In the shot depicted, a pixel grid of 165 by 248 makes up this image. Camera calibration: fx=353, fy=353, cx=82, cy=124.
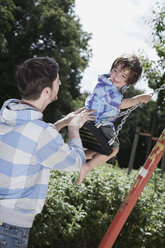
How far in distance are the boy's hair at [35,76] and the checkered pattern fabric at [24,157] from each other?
89 millimetres

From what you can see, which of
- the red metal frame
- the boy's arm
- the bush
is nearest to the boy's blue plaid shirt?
the boy's arm

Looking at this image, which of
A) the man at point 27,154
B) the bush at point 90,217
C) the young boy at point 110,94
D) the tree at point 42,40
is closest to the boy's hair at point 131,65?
the young boy at point 110,94

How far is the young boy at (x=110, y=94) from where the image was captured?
2.66 meters

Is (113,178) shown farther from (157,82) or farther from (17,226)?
(157,82)

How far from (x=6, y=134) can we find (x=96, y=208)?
3017 mm

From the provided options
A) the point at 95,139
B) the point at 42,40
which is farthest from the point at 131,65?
the point at 42,40

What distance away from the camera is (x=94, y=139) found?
255cm

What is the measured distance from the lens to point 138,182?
3129 millimetres

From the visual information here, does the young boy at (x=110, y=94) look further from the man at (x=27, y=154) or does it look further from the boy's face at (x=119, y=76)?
the man at (x=27, y=154)

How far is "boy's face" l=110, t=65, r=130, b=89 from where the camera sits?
2689 mm

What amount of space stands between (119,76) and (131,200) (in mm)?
1112

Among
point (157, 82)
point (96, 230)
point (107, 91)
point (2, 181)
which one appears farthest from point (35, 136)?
point (157, 82)

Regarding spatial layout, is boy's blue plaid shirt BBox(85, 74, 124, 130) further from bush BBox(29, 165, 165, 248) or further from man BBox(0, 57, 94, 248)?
bush BBox(29, 165, 165, 248)

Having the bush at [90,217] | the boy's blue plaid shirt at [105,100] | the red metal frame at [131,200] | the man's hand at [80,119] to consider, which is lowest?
the bush at [90,217]
